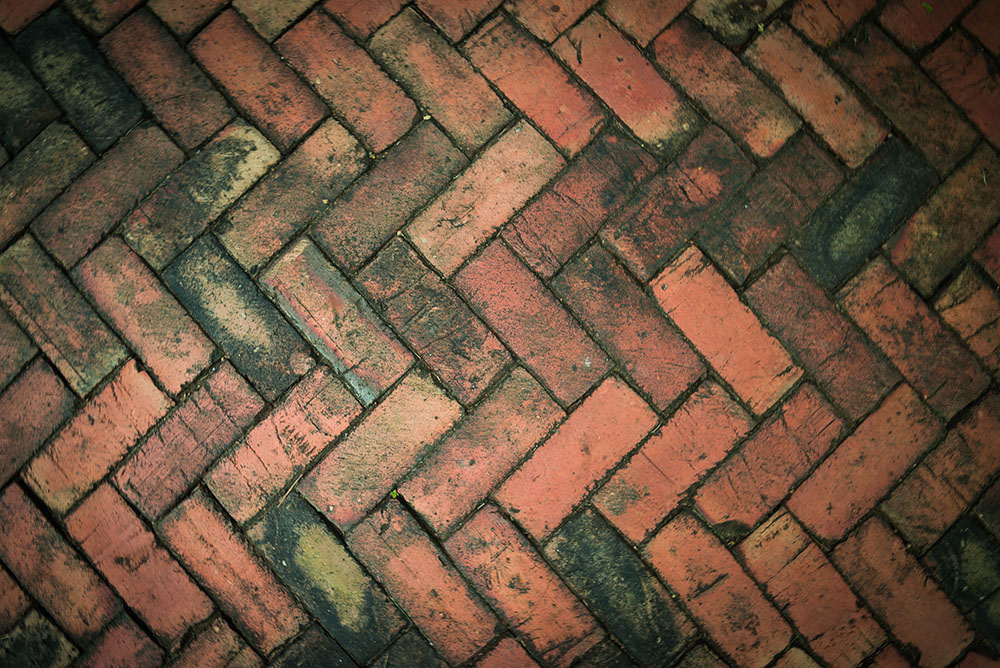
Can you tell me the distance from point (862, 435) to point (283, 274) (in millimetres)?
1944

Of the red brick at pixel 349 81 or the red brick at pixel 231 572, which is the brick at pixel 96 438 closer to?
the red brick at pixel 231 572

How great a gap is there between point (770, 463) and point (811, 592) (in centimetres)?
43

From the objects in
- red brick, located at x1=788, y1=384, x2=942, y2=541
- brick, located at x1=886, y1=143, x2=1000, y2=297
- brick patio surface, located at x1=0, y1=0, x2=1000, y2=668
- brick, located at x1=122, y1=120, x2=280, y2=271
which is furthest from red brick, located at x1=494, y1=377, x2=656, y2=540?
brick, located at x1=122, y1=120, x2=280, y2=271

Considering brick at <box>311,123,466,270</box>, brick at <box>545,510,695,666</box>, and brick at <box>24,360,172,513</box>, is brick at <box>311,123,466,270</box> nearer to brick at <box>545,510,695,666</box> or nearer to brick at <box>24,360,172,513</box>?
brick at <box>24,360,172,513</box>

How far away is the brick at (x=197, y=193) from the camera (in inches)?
80.1

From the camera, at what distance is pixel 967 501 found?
2.00m

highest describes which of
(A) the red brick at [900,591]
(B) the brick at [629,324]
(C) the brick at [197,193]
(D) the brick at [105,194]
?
(D) the brick at [105,194]

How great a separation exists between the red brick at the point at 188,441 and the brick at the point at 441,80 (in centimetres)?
109

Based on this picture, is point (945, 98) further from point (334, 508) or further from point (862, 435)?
point (334, 508)

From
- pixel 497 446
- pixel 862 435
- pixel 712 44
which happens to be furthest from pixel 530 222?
pixel 862 435

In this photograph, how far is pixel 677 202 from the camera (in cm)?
205

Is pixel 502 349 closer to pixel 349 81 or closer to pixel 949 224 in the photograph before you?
pixel 349 81

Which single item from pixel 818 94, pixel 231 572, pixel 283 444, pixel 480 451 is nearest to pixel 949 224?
pixel 818 94

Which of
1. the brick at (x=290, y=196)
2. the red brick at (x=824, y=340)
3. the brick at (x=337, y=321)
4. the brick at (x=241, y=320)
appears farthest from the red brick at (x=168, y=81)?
the red brick at (x=824, y=340)
